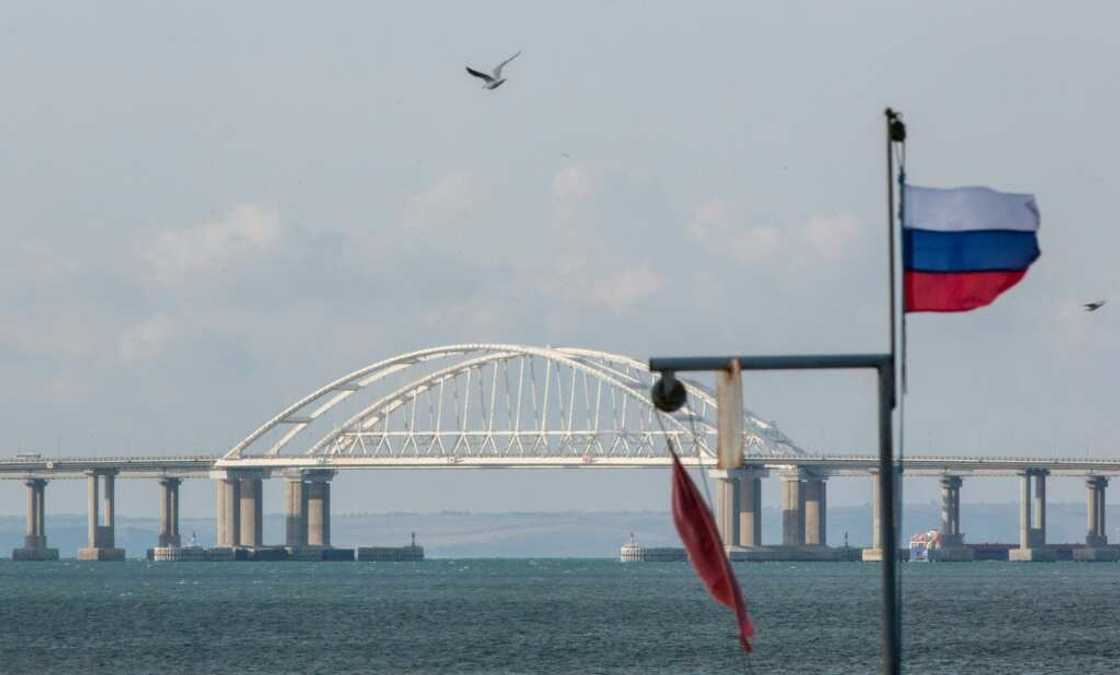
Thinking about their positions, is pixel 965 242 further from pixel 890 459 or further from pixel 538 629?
pixel 538 629

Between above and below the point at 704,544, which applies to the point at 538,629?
below

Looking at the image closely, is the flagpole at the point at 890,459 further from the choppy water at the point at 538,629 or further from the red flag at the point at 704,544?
the choppy water at the point at 538,629

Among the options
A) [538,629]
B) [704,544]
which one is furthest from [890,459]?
[538,629]

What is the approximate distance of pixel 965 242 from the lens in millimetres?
22984

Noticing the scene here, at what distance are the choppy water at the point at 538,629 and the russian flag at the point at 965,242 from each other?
27.3 m

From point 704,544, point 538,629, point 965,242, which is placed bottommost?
point 538,629

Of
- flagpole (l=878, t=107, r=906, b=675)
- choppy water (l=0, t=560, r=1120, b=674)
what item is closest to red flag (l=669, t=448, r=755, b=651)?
flagpole (l=878, t=107, r=906, b=675)

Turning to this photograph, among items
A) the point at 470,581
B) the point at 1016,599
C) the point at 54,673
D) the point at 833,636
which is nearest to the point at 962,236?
the point at 54,673

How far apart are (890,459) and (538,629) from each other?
3084 inches

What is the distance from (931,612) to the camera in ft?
374

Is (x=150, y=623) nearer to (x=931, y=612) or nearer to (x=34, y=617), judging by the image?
(x=34, y=617)

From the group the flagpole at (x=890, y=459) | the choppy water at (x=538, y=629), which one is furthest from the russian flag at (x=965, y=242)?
the choppy water at (x=538, y=629)

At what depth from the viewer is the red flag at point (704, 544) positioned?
22656mm

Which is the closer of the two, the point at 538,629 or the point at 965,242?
the point at 965,242
